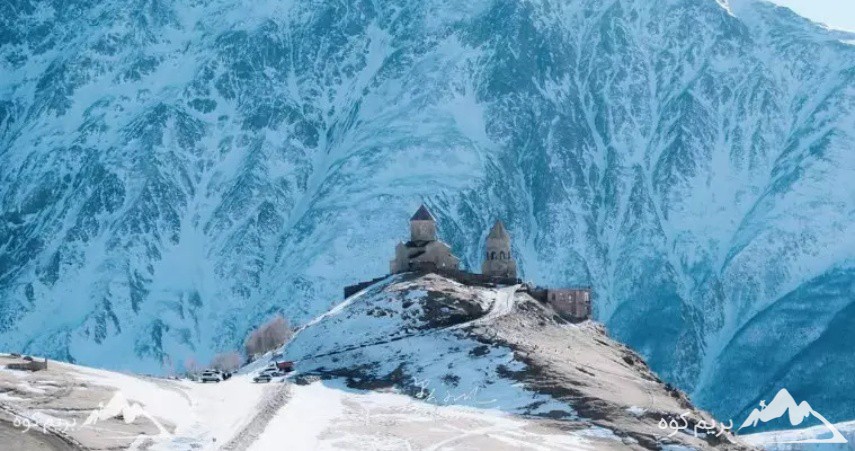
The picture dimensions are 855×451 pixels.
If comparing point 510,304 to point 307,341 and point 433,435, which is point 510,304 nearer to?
point 307,341

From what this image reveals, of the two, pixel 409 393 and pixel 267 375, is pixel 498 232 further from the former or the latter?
pixel 409 393

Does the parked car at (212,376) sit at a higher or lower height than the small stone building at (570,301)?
lower

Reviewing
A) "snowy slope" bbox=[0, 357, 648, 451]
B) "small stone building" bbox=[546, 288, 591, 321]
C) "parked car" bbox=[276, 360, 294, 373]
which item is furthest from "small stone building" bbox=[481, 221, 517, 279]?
"snowy slope" bbox=[0, 357, 648, 451]

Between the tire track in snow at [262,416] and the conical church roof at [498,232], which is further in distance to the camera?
the conical church roof at [498,232]

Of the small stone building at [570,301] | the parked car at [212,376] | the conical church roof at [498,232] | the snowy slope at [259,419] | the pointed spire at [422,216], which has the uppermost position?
the pointed spire at [422,216]

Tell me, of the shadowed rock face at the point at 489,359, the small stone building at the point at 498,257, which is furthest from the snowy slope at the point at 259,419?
the small stone building at the point at 498,257

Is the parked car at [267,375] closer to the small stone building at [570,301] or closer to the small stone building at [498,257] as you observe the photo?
the small stone building at [570,301]

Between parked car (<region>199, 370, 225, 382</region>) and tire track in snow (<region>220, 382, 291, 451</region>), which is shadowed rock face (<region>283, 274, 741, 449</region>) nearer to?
parked car (<region>199, 370, 225, 382</region>)
